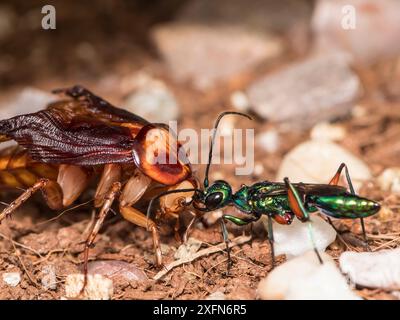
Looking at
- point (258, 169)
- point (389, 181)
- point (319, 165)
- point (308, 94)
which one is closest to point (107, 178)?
point (258, 169)

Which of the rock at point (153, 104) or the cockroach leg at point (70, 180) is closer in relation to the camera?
the cockroach leg at point (70, 180)

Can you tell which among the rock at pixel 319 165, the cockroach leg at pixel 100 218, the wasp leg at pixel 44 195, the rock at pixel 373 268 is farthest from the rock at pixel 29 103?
the rock at pixel 373 268

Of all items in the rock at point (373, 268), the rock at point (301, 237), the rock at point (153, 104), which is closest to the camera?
the rock at point (373, 268)

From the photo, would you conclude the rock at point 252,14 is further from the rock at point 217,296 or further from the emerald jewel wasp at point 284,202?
the rock at point 217,296

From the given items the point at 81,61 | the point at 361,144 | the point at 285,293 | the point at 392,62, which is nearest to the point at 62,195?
the point at 285,293

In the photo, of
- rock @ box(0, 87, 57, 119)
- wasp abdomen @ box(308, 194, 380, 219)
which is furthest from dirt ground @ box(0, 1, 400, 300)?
rock @ box(0, 87, 57, 119)

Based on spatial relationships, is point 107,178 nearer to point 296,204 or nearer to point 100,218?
point 100,218
